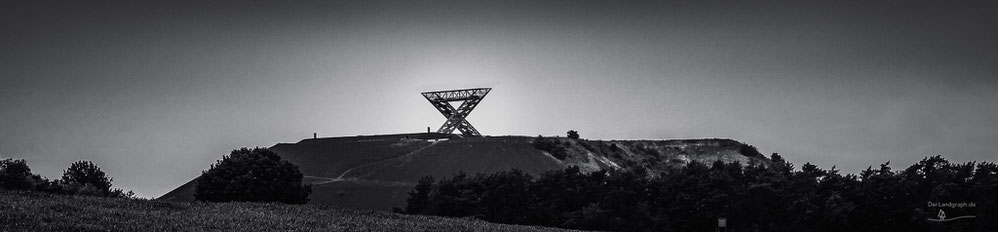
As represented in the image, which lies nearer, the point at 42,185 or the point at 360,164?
the point at 42,185

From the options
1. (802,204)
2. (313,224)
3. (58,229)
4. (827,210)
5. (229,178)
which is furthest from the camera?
(229,178)

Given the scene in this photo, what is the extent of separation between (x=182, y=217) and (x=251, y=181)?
1962 inches

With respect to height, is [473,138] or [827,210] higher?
[473,138]

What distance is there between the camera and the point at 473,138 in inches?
7279

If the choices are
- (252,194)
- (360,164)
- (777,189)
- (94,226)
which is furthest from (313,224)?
(360,164)

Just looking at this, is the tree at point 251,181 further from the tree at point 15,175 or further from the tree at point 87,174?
the tree at point 87,174

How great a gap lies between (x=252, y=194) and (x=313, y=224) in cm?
4928

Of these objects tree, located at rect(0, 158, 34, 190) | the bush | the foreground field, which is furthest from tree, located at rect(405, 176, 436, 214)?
the foreground field

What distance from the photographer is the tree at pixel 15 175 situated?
99.2 meters

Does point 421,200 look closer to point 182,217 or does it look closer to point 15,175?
point 15,175

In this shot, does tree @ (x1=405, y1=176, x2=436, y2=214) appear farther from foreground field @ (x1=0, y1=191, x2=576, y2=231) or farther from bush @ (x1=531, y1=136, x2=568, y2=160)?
foreground field @ (x1=0, y1=191, x2=576, y2=231)

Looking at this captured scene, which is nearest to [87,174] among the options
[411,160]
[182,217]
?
[411,160]

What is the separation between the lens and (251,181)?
9788 centimetres

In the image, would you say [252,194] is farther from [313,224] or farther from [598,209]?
[313,224]
